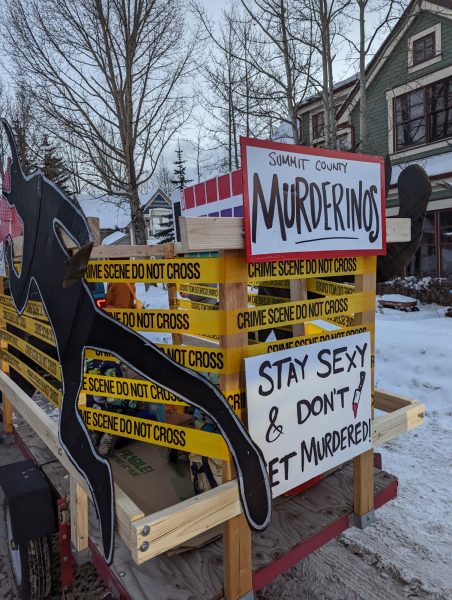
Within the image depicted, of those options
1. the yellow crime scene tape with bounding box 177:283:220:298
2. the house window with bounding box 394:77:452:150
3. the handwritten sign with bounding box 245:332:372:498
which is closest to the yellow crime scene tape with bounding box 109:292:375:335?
the handwritten sign with bounding box 245:332:372:498

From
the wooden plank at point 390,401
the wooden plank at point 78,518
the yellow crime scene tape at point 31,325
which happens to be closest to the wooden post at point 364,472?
the wooden plank at point 390,401

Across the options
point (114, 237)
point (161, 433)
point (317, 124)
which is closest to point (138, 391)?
point (161, 433)

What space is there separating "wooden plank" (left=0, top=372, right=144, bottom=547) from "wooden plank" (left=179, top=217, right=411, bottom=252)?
996mm

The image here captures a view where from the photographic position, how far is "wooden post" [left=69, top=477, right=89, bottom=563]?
2.25 metres

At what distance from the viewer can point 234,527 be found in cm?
186

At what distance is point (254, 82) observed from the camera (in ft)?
42.1

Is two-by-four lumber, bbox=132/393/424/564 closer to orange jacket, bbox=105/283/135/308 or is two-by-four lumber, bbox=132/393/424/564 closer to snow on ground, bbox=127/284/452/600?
snow on ground, bbox=127/284/452/600

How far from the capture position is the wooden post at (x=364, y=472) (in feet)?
7.91

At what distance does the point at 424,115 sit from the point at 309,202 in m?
13.7

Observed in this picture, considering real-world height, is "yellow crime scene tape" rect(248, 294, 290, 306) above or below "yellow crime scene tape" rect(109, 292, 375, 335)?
below

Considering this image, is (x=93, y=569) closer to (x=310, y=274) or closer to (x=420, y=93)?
(x=310, y=274)

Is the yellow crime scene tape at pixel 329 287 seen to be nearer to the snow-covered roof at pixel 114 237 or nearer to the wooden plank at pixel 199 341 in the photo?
the wooden plank at pixel 199 341

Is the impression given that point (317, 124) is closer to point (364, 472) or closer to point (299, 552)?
point (364, 472)

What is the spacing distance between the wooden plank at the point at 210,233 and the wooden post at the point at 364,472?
94 cm
